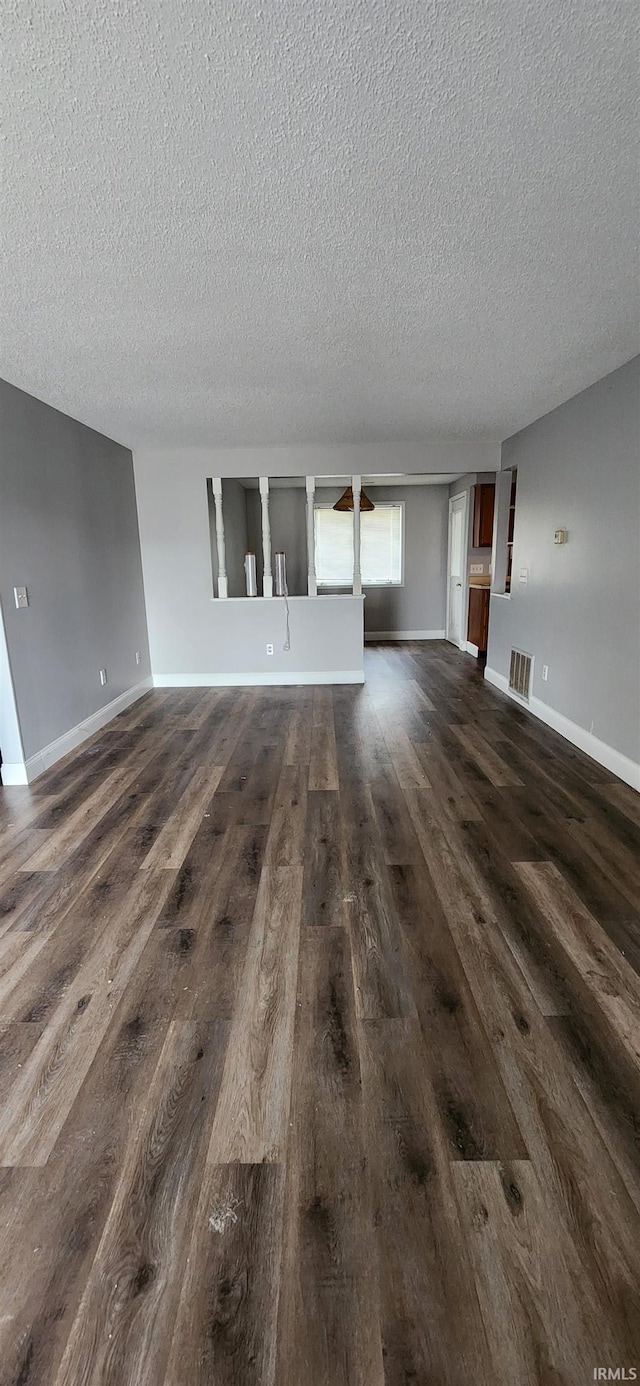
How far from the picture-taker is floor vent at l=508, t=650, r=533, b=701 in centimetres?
483

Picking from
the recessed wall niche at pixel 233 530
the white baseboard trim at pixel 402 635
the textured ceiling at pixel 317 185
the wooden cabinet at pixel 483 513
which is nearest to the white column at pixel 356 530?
the recessed wall niche at pixel 233 530

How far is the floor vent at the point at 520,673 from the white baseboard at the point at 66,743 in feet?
11.7

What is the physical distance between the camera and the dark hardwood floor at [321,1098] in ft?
3.21

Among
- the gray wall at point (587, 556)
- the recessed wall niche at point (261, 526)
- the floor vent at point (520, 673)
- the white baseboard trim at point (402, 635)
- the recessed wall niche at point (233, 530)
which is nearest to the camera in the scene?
the gray wall at point (587, 556)

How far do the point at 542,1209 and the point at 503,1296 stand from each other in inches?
7.3

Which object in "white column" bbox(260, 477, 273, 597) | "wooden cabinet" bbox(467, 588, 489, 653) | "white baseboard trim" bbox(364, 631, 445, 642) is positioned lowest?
"white baseboard trim" bbox(364, 631, 445, 642)

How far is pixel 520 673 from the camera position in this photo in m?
5.04

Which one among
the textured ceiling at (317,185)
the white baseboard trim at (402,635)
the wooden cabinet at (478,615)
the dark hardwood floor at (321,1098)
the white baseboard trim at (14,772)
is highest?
the textured ceiling at (317,185)

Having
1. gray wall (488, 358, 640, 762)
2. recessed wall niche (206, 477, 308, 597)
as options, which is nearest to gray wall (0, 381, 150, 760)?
recessed wall niche (206, 477, 308, 597)

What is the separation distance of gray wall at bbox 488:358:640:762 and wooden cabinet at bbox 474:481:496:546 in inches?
68.2

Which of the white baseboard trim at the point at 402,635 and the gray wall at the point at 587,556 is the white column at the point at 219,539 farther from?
the white baseboard trim at the point at 402,635

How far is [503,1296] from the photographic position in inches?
39.8

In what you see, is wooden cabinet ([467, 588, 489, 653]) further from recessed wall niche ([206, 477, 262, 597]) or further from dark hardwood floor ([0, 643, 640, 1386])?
dark hardwood floor ([0, 643, 640, 1386])

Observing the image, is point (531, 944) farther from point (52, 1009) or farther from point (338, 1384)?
point (52, 1009)
